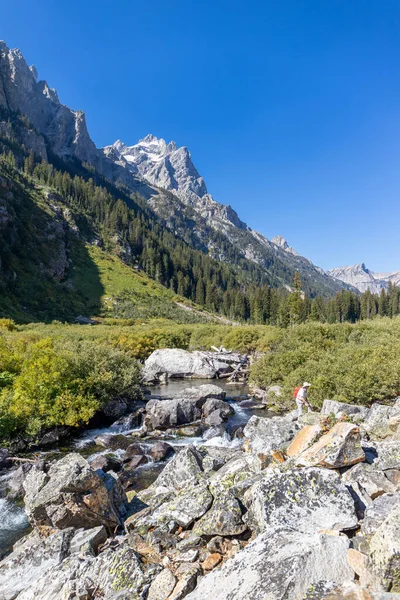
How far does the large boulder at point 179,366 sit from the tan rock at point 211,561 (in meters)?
33.6

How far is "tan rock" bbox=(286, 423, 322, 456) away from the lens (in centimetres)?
1172

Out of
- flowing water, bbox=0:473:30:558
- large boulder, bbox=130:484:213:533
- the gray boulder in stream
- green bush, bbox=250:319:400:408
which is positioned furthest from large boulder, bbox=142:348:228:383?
the gray boulder in stream

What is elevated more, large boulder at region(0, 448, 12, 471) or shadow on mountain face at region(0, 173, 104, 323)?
shadow on mountain face at region(0, 173, 104, 323)

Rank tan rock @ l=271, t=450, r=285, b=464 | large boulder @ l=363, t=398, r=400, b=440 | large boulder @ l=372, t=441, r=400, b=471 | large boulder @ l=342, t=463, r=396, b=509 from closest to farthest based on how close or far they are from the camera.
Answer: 1. large boulder @ l=342, t=463, r=396, b=509
2. large boulder @ l=372, t=441, r=400, b=471
3. tan rock @ l=271, t=450, r=285, b=464
4. large boulder @ l=363, t=398, r=400, b=440

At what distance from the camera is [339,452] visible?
9945 mm

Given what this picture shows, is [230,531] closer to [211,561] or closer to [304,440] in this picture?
[211,561]

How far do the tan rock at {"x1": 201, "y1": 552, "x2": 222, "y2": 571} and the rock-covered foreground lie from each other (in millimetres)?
27

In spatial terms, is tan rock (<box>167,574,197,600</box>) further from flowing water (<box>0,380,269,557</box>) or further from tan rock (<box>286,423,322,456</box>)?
flowing water (<box>0,380,269,557</box>)

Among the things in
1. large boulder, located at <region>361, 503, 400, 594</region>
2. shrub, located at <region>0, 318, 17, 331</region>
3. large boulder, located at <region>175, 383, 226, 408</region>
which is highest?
shrub, located at <region>0, 318, 17, 331</region>

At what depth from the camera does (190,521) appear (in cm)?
907

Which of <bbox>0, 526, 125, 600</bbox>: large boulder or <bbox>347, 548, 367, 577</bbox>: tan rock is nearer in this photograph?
<bbox>347, 548, 367, 577</bbox>: tan rock

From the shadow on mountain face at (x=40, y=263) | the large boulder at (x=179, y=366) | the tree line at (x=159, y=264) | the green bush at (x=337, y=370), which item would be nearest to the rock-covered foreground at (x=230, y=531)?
the green bush at (x=337, y=370)

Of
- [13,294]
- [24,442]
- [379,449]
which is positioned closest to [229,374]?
[24,442]

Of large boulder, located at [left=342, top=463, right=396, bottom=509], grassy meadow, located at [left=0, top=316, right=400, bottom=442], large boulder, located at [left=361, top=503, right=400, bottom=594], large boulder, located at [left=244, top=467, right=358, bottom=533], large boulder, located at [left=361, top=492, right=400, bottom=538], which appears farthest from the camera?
grassy meadow, located at [left=0, top=316, right=400, bottom=442]
